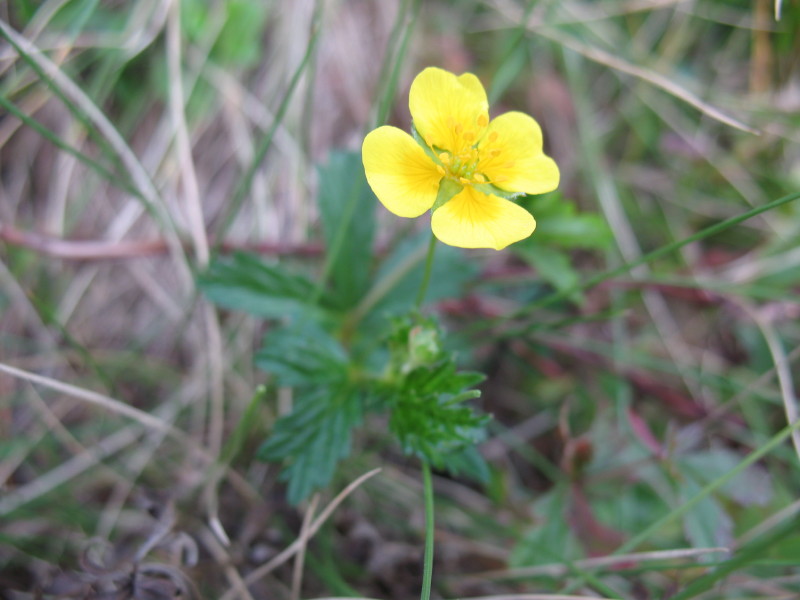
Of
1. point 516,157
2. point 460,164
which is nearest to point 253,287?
point 460,164

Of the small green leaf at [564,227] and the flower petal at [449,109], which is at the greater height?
the small green leaf at [564,227]

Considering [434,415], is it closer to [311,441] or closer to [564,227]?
[311,441]

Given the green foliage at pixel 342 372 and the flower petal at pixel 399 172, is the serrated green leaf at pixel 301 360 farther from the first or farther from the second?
the flower petal at pixel 399 172

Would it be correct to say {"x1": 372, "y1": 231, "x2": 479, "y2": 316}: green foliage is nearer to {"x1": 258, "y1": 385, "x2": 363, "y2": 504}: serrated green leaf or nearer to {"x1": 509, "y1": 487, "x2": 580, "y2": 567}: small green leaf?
{"x1": 258, "y1": 385, "x2": 363, "y2": 504}: serrated green leaf

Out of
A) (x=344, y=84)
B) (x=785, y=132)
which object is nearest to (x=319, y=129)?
(x=344, y=84)

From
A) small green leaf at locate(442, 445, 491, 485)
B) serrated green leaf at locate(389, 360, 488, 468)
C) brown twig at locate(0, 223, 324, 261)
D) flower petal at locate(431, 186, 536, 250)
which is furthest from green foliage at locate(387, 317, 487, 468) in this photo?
brown twig at locate(0, 223, 324, 261)

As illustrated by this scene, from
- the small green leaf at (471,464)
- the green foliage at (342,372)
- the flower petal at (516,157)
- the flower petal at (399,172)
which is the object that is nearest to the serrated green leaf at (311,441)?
the green foliage at (342,372)

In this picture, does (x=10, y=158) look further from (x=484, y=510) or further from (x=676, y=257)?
(x=676, y=257)
